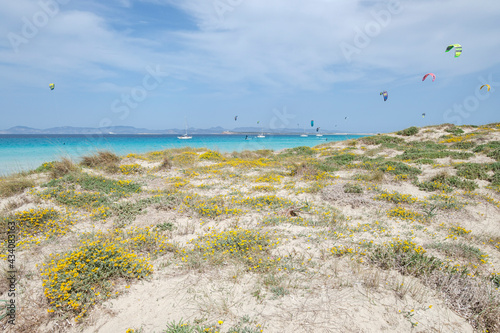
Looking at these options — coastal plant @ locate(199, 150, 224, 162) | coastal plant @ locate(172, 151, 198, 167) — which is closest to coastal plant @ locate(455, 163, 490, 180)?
coastal plant @ locate(199, 150, 224, 162)

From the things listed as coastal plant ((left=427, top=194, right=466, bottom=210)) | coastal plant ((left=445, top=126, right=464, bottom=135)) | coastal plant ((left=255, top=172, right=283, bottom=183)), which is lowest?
coastal plant ((left=427, top=194, right=466, bottom=210))

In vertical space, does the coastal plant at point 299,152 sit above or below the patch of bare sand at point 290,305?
above

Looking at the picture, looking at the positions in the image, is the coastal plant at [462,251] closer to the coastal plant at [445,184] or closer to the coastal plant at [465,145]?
the coastal plant at [445,184]

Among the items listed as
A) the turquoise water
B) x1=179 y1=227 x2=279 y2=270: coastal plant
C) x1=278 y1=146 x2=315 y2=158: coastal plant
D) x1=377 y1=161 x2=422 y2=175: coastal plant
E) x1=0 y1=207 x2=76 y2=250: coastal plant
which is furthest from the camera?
x1=278 y1=146 x2=315 y2=158: coastal plant

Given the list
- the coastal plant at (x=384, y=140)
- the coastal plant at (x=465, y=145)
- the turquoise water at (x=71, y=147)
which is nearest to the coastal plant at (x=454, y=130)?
the coastal plant at (x=384, y=140)

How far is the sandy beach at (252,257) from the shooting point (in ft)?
11.2

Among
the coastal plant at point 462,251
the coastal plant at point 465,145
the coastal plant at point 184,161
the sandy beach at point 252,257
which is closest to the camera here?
the sandy beach at point 252,257

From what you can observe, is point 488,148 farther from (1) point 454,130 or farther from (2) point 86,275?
(2) point 86,275

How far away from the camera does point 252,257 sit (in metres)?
4.74

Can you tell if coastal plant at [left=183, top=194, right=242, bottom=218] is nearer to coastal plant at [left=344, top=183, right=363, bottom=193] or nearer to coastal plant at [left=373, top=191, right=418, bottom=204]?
coastal plant at [left=344, top=183, right=363, bottom=193]

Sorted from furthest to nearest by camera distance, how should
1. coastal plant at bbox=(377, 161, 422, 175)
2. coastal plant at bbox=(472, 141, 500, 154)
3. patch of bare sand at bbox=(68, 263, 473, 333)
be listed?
1. coastal plant at bbox=(472, 141, 500, 154)
2. coastal plant at bbox=(377, 161, 422, 175)
3. patch of bare sand at bbox=(68, 263, 473, 333)

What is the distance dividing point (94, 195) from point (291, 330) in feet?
24.4

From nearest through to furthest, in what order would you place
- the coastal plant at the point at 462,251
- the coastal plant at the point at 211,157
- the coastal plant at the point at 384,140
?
1. the coastal plant at the point at 462,251
2. the coastal plant at the point at 211,157
3. the coastal plant at the point at 384,140

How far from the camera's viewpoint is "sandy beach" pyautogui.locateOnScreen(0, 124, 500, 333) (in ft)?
11.2
